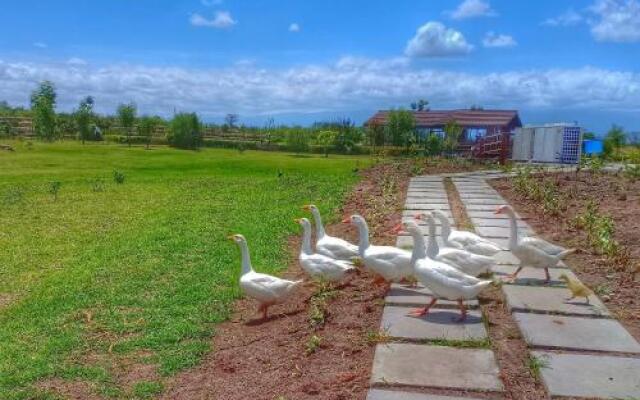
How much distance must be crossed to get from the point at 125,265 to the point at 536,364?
6320 mm

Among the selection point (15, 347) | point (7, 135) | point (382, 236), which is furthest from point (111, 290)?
A: point (7, 135)

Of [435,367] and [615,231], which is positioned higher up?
[615,231]

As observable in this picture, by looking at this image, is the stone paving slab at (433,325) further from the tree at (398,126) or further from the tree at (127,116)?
the tree at (127,116)

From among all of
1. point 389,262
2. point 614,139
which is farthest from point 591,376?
point 614,139

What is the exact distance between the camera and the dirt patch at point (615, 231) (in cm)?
652

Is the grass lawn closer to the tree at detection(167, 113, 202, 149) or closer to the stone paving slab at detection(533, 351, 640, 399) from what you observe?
the stone paving slab at detection(533, 351, 640, 399)

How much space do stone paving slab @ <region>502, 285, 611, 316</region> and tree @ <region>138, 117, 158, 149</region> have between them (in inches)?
1900

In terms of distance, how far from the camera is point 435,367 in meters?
4.63

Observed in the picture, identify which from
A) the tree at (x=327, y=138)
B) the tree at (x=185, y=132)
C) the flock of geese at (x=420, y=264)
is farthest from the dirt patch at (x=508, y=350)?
the tree at (x=185, y=132)

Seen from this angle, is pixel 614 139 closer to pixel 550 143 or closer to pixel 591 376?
pixel 550 143

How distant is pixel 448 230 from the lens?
26.7 feet

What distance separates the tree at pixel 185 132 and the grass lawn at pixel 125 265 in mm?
30638

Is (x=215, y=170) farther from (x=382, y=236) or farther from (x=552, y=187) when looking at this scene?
(x=382, y=236)

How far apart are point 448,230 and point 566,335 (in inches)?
117
